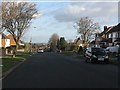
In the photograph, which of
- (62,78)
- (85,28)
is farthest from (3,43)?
(62,78)

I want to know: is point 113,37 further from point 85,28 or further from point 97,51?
point 97,51

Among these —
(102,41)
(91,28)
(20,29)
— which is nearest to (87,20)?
(91,28)

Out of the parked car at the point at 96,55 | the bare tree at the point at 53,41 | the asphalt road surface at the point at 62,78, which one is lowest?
the asphalt road surface at the point at 62,78

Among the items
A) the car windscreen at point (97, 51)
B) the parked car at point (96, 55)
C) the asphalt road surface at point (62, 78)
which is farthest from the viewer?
the car windscreen at point (97, 51)

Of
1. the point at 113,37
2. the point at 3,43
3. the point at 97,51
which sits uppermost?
the point at 113,37

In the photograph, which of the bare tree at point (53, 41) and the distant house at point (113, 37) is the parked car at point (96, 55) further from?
the bare tree at point (53, 41)

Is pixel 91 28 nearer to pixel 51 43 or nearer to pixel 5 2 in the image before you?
pixel 5 2

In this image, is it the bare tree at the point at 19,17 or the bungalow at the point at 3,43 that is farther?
the bungalow at the point at 3,43

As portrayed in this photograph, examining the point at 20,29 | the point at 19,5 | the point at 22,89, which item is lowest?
the point at 22,89

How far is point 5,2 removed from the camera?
4422 cm

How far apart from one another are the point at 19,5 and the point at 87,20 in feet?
117

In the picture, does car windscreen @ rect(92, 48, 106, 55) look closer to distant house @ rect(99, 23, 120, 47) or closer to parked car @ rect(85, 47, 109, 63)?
parked car @ rect(85, 47, 109, 63)

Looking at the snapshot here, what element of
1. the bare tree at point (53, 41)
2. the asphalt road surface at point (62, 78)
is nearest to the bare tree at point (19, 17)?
the asphalt road surface at point (62, 78)

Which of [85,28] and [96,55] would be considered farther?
[85,28]
